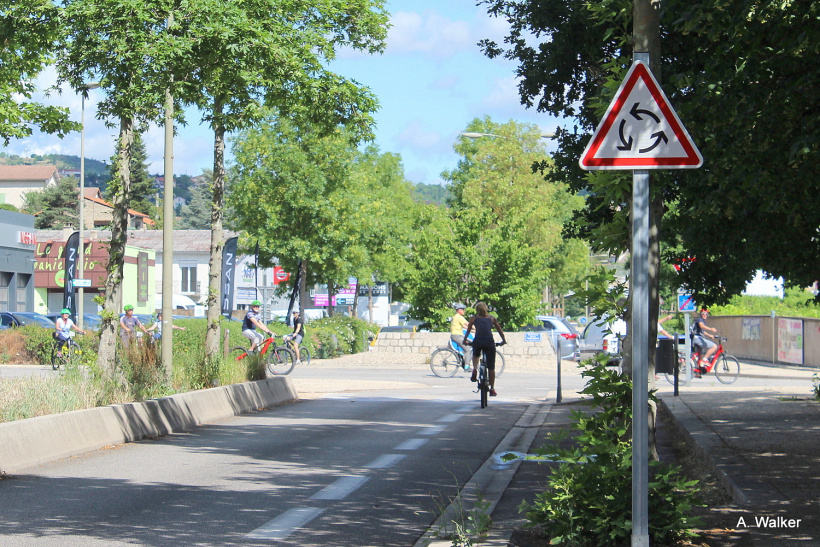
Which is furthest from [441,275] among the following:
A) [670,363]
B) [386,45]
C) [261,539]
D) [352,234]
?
[261,539]

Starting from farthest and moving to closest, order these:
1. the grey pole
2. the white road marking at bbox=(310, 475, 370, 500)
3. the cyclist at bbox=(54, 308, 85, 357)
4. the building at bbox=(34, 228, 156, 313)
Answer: the building at bbox=(34, 228, 156, 313), the cyclist at bbox=(54, 308, 85, 357), the grey pole, the white road marking at bbox=(310, 475, 370, 500)

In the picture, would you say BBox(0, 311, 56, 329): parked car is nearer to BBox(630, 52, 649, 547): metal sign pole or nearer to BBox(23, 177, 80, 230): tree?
BBox(630, 52, 649, 547): metal sign pole

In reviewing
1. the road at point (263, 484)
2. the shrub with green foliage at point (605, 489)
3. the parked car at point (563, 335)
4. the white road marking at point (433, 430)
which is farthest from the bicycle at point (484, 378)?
the parked car at point (563, 335)

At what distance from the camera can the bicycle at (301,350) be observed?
27.3 metres

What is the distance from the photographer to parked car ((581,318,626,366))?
21.4ft

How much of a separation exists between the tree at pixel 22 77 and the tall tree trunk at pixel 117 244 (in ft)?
5.44

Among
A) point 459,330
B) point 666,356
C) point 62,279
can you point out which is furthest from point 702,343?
point 62,279

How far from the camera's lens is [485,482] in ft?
29.3

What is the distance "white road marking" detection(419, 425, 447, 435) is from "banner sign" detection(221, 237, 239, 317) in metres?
14.2

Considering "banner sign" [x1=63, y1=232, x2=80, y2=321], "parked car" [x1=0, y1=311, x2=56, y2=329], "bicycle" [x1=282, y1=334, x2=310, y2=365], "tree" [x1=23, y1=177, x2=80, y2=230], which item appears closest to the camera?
"bicycle" [x1=282, y1=334, x2=310, y2=365]

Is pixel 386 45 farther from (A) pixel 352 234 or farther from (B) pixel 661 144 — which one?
(A) pixel 352 234

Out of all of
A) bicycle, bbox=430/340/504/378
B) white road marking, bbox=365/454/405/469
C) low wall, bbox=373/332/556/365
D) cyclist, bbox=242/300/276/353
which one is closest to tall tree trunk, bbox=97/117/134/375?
white road marking, bbox=365/454/405/469

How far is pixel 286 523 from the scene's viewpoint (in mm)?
6906

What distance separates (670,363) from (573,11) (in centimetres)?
618
